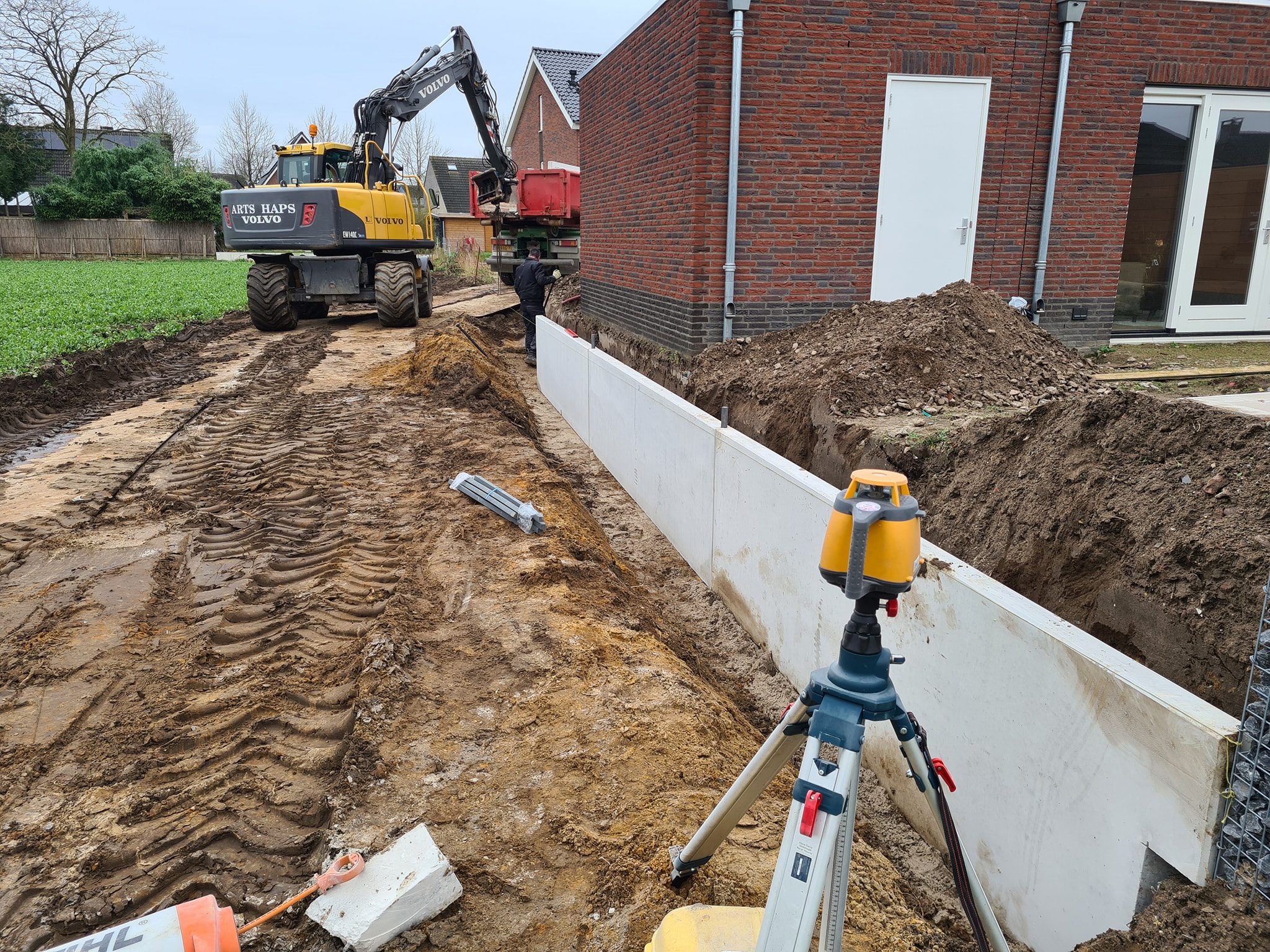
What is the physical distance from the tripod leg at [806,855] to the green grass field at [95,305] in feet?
40.8

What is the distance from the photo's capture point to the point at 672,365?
10.1 metres

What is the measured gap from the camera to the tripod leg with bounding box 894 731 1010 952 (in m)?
2.11

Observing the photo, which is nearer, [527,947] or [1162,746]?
[1162,746]

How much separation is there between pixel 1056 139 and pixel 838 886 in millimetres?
10075

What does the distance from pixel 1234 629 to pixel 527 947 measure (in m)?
2.87

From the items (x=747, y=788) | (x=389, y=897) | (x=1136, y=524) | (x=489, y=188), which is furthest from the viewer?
(x=489, y=188)

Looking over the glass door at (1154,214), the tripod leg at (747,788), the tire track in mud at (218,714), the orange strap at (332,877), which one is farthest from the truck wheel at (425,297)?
the tripod leg at (747,788)

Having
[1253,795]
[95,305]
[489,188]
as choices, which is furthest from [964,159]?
[95,305]

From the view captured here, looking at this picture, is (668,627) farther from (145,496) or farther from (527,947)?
(145,496)

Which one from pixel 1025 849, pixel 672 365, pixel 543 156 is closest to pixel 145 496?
pixel 672 365

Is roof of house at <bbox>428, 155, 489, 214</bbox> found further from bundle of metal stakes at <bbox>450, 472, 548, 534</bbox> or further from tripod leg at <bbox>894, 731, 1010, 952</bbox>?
tripod leg at <bbox>894, 731, 1010, 952</bbox>

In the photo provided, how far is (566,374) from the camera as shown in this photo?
11641mm

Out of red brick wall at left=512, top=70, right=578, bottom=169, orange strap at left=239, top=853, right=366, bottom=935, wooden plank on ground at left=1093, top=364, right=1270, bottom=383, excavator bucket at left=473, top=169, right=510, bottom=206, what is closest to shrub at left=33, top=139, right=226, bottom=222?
red brick wall at left=512, top=70, right=578, bottom=169

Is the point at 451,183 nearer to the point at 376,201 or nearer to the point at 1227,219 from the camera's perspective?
the point at 376,201
